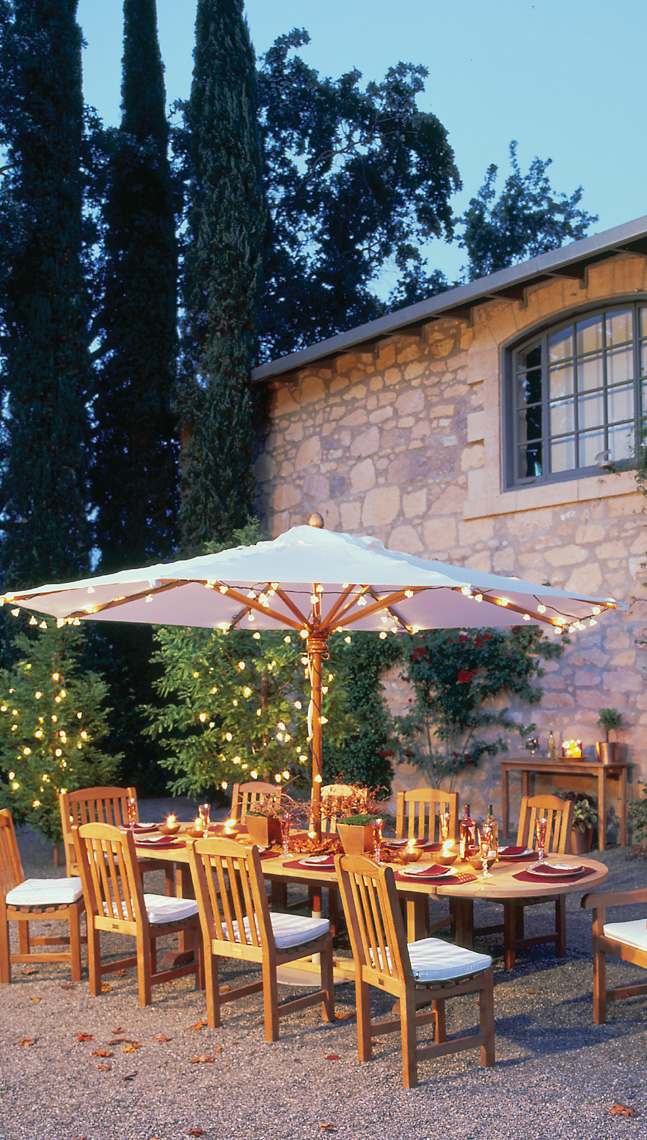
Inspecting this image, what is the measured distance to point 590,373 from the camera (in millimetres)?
8727

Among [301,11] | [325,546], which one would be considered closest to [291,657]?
[325,546]

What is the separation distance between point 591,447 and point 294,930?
18.2ft

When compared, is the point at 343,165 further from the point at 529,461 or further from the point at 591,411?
the point at 591,411

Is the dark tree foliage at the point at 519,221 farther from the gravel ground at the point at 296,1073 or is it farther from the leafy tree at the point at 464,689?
the gravel ground at the point at 296,1073

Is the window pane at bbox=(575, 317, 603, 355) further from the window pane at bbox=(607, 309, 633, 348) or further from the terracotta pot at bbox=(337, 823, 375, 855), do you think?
the terracotta pot at bbox=(337, 823, 375, 855)

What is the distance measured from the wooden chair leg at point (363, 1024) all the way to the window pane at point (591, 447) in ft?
18.5

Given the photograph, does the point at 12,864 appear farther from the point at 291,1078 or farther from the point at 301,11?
the point at 301,11

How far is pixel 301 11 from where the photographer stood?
1638 centimetres

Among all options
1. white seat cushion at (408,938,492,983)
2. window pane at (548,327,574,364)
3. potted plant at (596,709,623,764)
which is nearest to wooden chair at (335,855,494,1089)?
white seat cushion at (408,938,492,983)

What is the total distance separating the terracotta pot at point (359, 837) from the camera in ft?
15.7

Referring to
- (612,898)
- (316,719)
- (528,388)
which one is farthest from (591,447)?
(612,898)

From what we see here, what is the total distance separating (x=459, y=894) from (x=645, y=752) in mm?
4216

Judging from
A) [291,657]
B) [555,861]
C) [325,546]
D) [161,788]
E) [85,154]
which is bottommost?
[161,788]

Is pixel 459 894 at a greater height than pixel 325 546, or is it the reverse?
pixel 325 546
